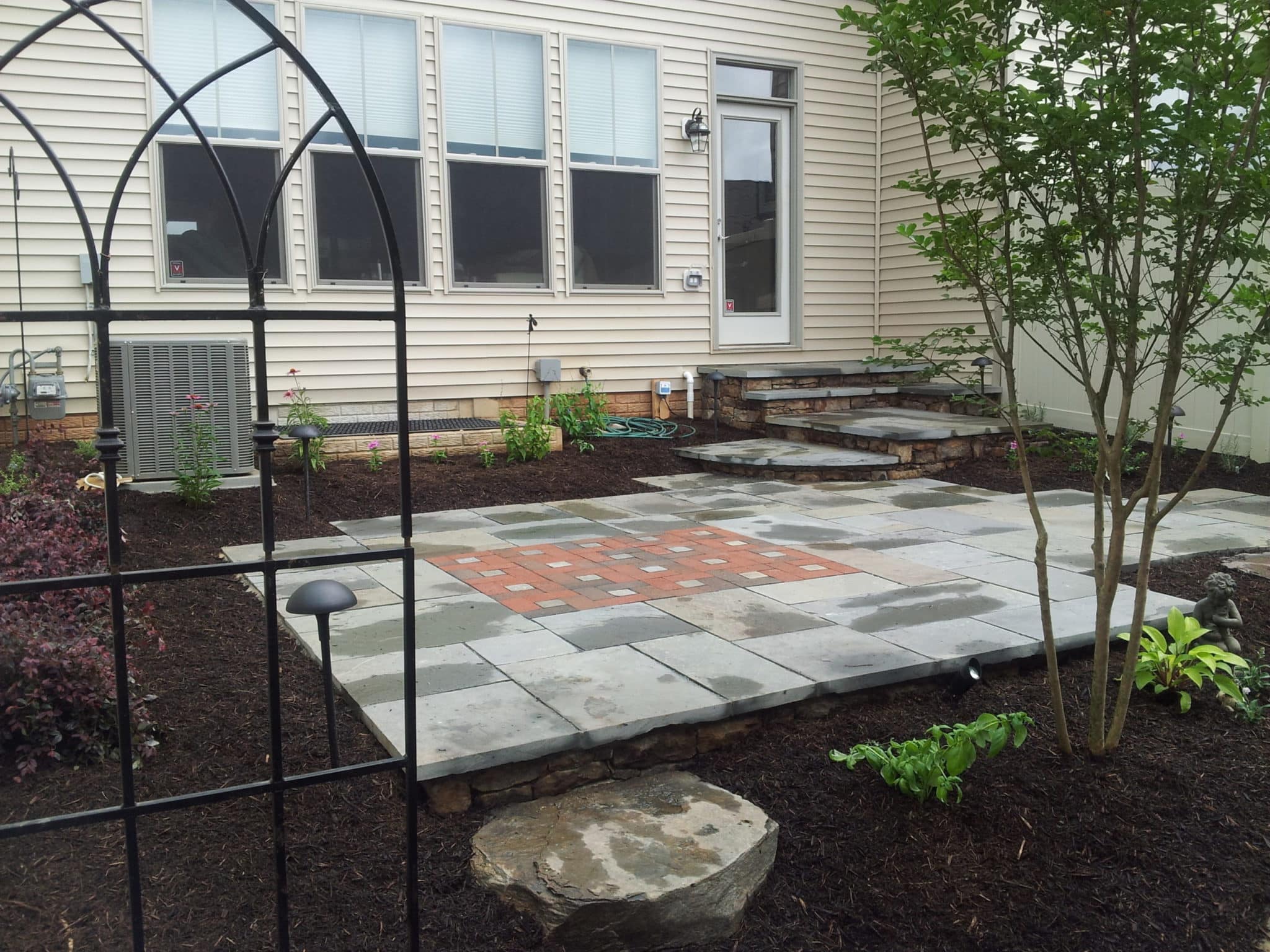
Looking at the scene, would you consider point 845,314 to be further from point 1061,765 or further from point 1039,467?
point 1061,765

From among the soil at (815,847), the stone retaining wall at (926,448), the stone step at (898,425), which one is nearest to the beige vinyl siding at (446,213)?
the stone step at (898,425)

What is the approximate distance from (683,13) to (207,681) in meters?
7.14

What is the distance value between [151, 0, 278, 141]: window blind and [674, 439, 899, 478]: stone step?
378 cm

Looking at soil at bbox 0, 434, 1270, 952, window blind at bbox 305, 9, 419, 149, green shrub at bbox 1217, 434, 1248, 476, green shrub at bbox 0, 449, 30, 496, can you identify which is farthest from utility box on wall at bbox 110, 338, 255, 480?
green shrub at bbox 1217, 434, 1248, 476

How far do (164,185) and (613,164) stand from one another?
334 centimetres

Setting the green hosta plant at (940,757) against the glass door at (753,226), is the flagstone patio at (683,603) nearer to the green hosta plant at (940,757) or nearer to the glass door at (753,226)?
the green hosta plant at (940,757)

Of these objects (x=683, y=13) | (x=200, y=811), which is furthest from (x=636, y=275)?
(x=200, y=811)

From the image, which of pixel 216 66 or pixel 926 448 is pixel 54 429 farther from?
pixel 926 448

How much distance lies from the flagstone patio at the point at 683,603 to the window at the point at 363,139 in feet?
8.54

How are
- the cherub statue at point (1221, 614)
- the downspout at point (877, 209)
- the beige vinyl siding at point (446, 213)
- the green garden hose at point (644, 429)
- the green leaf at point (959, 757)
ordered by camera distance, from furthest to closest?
the downspout at point (877, 209)
the green garden hose at point (644, 429)
the beige vinyl siding at point (446, 213)
the cherub statue at point (1221, 614)
the green leaf at point (959, 757)

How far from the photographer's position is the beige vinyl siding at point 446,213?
21.4ft

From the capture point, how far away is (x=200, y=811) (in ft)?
7.70

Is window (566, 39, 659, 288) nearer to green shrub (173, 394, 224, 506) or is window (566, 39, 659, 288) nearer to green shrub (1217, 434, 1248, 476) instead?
green shrub (173, 394, 224, 506)

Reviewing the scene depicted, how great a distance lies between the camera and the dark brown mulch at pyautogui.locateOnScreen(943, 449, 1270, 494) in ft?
21.6
